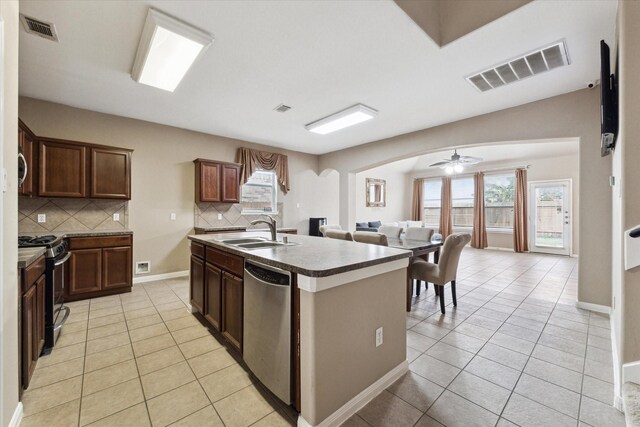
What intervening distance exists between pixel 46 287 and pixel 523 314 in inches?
191

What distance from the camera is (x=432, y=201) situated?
31.4 ft

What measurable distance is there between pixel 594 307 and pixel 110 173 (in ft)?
21.6

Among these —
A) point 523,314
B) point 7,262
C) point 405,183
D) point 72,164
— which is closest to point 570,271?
point 523,314

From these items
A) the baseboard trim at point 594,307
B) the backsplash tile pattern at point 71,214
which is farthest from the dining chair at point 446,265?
the backsplash tile pattern at point 71,214

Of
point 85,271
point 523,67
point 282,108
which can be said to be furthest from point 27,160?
point 523,67

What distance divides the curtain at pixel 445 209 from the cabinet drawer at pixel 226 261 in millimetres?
8223

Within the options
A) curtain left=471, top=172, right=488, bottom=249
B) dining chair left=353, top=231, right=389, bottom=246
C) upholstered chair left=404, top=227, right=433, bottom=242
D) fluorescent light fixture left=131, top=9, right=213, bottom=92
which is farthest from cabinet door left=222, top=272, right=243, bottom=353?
curtain left=471, top=172, right=488, bottom=249

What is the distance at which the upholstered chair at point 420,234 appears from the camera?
148 inches

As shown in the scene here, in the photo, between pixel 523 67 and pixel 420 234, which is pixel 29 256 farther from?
pixel 523 67

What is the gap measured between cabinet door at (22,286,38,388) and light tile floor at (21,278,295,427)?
12 centimetres

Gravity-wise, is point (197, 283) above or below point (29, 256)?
below

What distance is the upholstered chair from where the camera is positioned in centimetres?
376

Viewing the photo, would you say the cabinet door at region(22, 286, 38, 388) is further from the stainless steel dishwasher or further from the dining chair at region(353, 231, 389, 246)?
the dining chair at region(353, 231, 389, 246)

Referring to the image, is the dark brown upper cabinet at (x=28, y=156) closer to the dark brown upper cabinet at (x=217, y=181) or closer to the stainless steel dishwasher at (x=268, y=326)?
the dark brown upper cabinet at (x=217, y=181)
